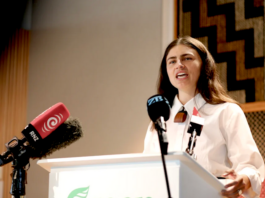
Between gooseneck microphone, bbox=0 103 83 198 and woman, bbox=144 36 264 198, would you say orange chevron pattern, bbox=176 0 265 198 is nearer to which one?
woman, bbox=144 36 264 198

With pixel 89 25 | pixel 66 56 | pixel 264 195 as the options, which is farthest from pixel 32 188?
pixel 264 195

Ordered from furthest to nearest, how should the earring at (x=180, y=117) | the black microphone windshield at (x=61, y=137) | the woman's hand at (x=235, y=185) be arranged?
the earring at (x=180, y=117) < the black microphone windshield at (x=61, y=137) < the woman's hand at (x=235, y=185)

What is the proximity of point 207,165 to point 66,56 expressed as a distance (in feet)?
8.14

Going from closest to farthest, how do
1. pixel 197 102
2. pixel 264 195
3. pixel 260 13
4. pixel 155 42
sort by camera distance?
1. pixel 197 102
2. pixel 264 195
3. pixel 260 13
4. pixel 155 42

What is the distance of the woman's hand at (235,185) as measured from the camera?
3.84 feet

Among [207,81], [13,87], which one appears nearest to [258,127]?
[207,81]

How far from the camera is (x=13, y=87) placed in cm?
388

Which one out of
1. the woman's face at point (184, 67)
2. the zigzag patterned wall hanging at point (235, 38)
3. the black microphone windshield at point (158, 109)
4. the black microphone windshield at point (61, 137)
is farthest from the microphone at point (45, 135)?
the zigzag patterned wall hanging at point (235, 38)

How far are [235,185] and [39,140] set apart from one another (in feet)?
2.02

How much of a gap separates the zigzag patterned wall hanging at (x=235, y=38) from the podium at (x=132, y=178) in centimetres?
171

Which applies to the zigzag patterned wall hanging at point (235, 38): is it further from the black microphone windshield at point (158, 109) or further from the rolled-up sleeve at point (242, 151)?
the black microphone windshield at point (158, 109)

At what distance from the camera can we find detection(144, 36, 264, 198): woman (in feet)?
4.87

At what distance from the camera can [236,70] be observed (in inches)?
109

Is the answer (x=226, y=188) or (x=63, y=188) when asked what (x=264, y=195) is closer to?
(x=226, y=188)
